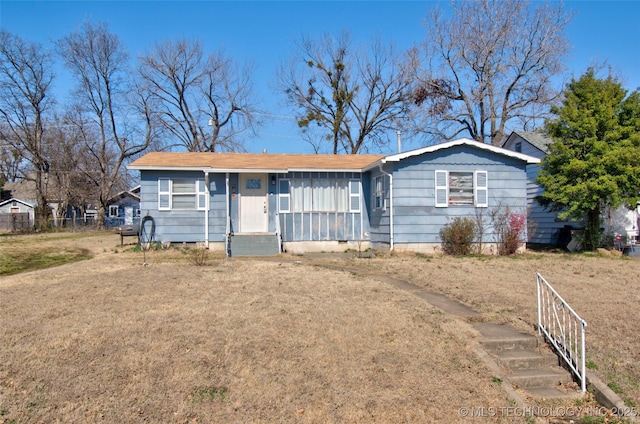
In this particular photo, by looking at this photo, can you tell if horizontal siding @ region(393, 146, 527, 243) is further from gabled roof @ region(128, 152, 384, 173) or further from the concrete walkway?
the concrete walkway

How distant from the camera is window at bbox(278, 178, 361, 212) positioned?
1670 centimetres

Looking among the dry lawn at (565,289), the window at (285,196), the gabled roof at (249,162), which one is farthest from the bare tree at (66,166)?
the dry lawn at (565,289)

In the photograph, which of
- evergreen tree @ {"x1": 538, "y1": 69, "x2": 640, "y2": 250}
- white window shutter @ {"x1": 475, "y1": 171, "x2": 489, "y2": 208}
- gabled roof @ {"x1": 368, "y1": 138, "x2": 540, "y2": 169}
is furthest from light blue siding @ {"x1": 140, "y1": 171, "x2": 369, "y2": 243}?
evergreen tree @ {"x1": 538, "y1": 69, "x2": 640, "y2": 250}

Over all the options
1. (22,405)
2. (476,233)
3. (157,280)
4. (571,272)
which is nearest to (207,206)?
→ (157,280)

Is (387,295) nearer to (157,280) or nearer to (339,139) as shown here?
(157,280)

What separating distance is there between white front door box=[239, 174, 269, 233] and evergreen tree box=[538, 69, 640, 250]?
923 cm

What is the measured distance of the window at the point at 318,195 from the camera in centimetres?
1670

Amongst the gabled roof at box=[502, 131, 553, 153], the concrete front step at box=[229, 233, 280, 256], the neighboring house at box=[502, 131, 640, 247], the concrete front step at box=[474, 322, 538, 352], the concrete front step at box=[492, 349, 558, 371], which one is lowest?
the concrete front step at box=[492, 349, 558, 371]

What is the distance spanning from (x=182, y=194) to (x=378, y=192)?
6585 mm

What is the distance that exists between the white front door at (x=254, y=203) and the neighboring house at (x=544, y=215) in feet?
29.6

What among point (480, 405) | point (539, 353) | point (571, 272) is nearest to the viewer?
point (480, 405)

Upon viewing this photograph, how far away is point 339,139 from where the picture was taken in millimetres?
35812

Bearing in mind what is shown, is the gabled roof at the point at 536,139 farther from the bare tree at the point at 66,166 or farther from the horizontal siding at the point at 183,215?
the bare tree at the point at 66,166

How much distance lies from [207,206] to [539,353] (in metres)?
12.0
